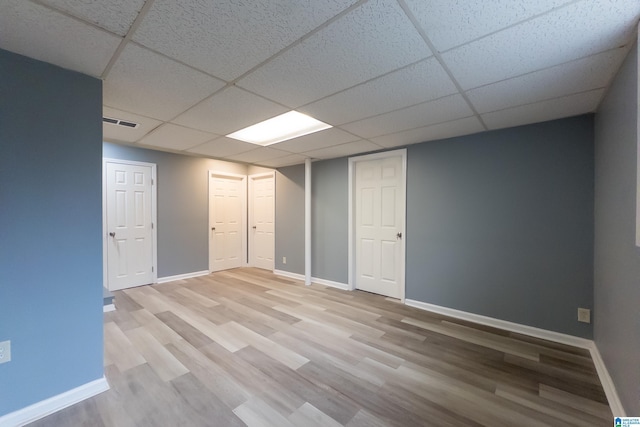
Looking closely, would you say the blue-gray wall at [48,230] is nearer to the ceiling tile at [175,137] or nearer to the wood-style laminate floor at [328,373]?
the wood-style laminate floor at [328,373]

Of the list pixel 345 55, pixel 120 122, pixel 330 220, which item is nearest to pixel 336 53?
pixel 345 55

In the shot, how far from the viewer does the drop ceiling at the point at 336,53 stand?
116 cm

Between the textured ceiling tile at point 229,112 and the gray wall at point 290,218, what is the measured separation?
7.08 ft

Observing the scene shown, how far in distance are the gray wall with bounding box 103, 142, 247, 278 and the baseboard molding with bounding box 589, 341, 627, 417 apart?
5.39m

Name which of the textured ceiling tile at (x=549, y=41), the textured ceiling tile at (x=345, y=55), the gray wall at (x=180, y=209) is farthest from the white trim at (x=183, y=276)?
the textured ceiling tile at (x=549, y=41)

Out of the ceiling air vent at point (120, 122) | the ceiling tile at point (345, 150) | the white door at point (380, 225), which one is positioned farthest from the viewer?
the white door at point (380, 225)

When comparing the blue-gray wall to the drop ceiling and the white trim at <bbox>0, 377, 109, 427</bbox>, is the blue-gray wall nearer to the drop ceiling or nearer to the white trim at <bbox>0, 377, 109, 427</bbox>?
the white trim at <bbox>0, 377, 109, 427</bbox>

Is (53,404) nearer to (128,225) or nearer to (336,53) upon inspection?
(336,53)

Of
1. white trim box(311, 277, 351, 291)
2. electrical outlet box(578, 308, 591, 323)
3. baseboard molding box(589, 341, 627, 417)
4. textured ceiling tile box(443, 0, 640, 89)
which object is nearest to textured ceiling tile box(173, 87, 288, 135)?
textured ceiling tile box(443, 0, 640, 89)

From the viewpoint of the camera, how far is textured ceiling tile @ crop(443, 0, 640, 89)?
1162 millimetres

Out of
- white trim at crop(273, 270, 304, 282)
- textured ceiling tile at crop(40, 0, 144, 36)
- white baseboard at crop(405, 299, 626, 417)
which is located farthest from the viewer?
white trim at crop(273, 270, 304, 282)

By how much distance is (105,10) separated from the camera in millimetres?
1151

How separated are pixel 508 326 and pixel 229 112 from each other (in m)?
3.65

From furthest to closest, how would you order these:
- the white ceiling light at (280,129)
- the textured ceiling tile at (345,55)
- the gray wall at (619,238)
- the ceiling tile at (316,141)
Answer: the ceiling tile at (316,141), the white ceiling light at (280,129), the gray wall at (619,238), the textured ceiling tile at (345,55)
